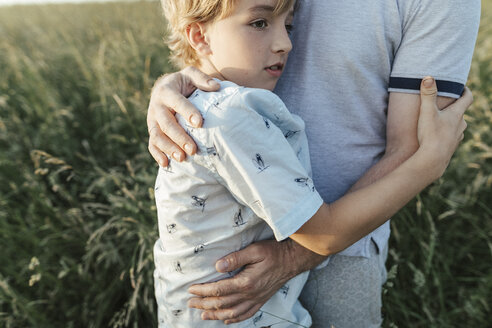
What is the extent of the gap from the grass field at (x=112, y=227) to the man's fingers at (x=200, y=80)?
0.69 m

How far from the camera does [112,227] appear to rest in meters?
2.37

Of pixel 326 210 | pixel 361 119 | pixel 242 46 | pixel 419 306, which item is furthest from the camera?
pixel 419 306

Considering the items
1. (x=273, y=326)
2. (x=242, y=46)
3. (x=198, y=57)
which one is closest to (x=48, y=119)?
(x=198, y=57)

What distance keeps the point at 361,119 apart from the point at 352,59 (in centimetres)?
23

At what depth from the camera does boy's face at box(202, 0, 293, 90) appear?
1.25m

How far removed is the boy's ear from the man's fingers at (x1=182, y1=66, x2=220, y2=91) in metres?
0.10

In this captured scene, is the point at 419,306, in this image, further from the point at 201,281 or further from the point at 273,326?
the point at 201,281

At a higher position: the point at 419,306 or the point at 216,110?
the point at 216,110

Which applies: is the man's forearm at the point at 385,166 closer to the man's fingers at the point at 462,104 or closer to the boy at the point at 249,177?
the boy at the point at 249,177

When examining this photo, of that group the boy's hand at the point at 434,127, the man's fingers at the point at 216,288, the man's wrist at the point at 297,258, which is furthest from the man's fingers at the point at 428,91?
the man's fingers at the point at 216,288

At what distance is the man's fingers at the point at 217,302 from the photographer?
1259mm

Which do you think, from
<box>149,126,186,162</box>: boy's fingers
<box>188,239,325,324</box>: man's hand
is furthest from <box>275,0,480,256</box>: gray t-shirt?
<box>149,126,186,162</box>: boy's fingers

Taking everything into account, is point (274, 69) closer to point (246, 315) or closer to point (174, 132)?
point (174, 132)

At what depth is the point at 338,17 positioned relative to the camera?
1.34 metres
